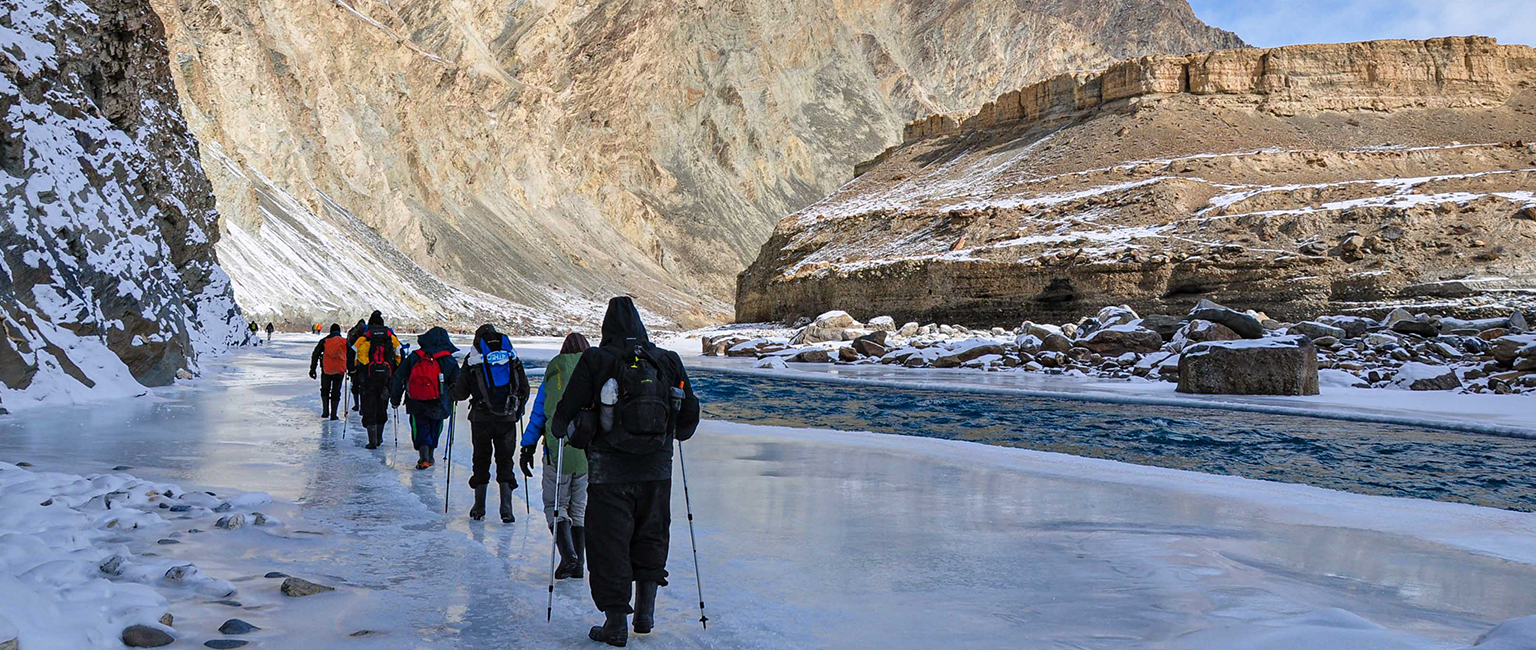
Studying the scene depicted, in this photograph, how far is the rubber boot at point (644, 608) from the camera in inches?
193

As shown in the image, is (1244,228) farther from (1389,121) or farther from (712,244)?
(712,244)

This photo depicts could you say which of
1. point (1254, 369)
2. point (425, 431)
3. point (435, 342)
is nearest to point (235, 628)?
point (435, 342)

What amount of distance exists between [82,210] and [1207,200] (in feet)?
132

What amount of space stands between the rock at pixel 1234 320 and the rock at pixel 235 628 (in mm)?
25605

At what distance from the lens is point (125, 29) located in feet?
69.2

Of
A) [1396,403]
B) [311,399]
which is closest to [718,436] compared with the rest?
[311,399]

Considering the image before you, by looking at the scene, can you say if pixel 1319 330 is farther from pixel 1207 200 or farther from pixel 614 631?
pixel 614 631

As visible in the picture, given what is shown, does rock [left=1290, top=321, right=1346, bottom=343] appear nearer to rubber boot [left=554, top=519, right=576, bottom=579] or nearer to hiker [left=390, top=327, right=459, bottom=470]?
hiker [left=390, top=327, right=459, bottom=470]

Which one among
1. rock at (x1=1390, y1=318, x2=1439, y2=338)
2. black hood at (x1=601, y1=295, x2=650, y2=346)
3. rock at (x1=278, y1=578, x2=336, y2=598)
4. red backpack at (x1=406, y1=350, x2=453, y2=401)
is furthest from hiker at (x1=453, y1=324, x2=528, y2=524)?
rock at (x1=1390, y1=318, x2=1439, y2=338)

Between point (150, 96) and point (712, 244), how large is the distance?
88.4 meters

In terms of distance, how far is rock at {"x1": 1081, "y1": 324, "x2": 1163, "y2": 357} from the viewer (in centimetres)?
2941

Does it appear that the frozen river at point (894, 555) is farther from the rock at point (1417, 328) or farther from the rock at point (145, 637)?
the rock at point (1417, 328)

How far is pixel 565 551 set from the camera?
6.02m

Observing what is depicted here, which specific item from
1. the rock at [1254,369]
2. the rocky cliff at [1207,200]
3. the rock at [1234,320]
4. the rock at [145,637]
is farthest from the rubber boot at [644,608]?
the rocky cliff at [1207,200]
